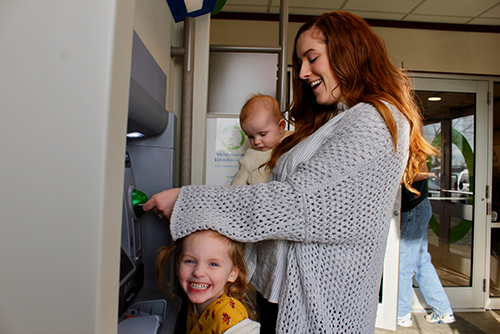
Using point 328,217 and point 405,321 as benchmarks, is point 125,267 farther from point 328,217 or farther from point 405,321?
point 405,321

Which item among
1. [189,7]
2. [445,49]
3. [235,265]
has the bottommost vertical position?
[235,265]

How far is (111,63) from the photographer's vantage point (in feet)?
0.88

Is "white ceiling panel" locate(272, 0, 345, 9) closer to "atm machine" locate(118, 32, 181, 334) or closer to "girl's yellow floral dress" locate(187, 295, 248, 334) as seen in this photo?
"atm machine" locate(118, 32, 181, 334)

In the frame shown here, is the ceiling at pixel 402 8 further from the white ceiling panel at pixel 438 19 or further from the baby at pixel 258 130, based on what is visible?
the baby at pixel 258 130

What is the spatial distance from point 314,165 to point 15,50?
549 millimetres

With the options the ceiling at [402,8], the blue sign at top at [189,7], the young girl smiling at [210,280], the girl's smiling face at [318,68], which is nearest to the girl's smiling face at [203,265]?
the young girl smiling at [210,280]

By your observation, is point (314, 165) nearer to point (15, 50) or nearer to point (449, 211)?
point (15, 50)

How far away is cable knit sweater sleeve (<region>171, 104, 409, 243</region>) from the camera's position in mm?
650

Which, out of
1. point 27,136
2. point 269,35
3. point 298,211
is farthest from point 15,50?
point 269,35

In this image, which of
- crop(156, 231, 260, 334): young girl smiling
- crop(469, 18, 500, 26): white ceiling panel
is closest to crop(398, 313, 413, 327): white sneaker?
crop(156, 231, 260, 334): young girl smiling

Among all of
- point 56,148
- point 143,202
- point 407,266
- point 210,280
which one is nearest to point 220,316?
point 210,280

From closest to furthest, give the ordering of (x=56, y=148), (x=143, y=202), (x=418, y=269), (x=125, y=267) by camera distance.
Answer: (x=56, y=148) < (x=125, y=267) < (x=143, y=202) < (x=418, y=269)

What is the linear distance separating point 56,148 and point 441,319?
11.3 ft

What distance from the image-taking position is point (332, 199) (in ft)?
2.23
